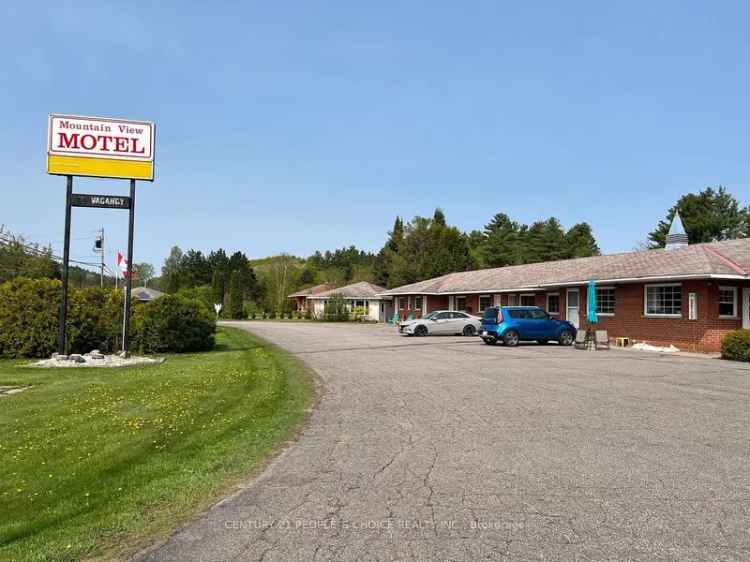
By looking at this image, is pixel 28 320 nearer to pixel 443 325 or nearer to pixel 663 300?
pixel 443 325

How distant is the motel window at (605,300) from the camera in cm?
2652

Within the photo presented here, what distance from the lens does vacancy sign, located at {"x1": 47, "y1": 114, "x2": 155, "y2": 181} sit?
1708cm

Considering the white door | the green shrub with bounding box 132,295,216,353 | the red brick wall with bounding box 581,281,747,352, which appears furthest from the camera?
the white door

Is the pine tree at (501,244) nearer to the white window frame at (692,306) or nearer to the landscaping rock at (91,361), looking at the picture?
the white window frame at (692,306)

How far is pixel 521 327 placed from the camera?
2427 cm

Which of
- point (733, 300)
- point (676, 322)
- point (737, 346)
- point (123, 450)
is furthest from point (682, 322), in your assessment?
point (123, 450)

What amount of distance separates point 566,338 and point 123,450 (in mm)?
22298

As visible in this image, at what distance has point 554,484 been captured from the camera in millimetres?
5137

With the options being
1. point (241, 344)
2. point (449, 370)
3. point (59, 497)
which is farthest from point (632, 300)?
point (59, 497)

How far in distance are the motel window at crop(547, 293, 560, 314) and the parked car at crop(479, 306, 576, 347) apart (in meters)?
6.31

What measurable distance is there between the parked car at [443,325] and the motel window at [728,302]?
1274 centimetres

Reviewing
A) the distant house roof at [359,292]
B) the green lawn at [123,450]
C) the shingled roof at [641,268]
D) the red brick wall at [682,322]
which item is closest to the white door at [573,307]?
the shingled roof at [641,268]

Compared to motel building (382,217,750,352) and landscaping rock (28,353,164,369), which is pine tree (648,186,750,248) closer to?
motel building (382,217,750,352)

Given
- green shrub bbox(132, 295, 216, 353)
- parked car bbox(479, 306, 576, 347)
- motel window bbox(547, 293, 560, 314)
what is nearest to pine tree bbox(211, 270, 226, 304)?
motel window bbox(547, 293, 560, 314)
